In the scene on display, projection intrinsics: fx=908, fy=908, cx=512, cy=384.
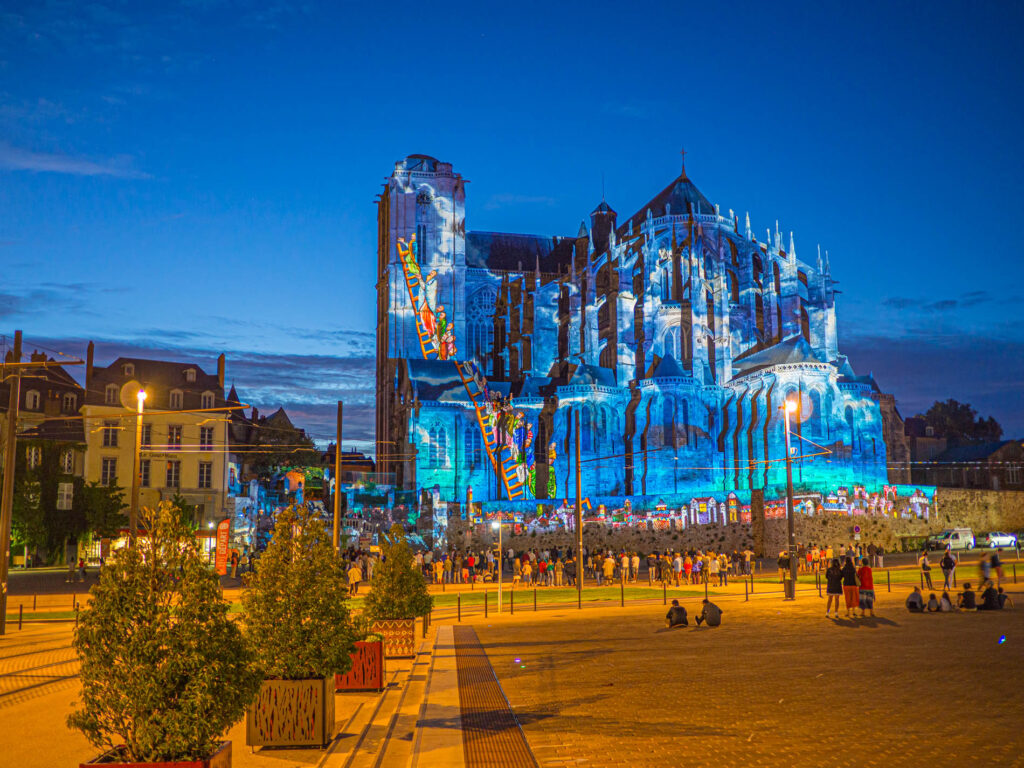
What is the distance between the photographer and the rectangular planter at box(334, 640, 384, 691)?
37.3 feet

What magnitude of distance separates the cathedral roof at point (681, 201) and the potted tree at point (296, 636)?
204 ft

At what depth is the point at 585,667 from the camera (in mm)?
13484

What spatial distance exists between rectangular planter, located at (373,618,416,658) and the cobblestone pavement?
1.38 metres

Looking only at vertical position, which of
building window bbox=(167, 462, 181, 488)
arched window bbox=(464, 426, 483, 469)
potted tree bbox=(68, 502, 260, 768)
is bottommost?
potted tree bbox=(68, 502, 260, 768)

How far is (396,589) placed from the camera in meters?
14.6

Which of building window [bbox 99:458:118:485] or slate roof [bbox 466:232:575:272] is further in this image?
slate roof [bbox 466:232:575:272]

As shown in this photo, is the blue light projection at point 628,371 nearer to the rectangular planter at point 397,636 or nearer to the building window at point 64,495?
the building window at point 64,495

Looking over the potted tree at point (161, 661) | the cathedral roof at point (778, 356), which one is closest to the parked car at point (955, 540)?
the cathedral roof at point (778, 356)

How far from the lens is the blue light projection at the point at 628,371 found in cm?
5584

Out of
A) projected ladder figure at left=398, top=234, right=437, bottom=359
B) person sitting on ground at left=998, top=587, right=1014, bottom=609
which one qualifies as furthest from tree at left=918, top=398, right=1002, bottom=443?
person sitting on ground at left=998, top=587, right=1014, bottom=609

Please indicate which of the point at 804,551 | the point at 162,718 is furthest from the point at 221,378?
the point at 162,718

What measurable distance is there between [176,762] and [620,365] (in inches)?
2375

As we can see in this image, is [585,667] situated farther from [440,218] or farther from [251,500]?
[440,218]

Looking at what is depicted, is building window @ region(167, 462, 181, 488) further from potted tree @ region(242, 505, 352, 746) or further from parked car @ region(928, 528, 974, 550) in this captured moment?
potted tree @ region(242, 505, 352, 746)
